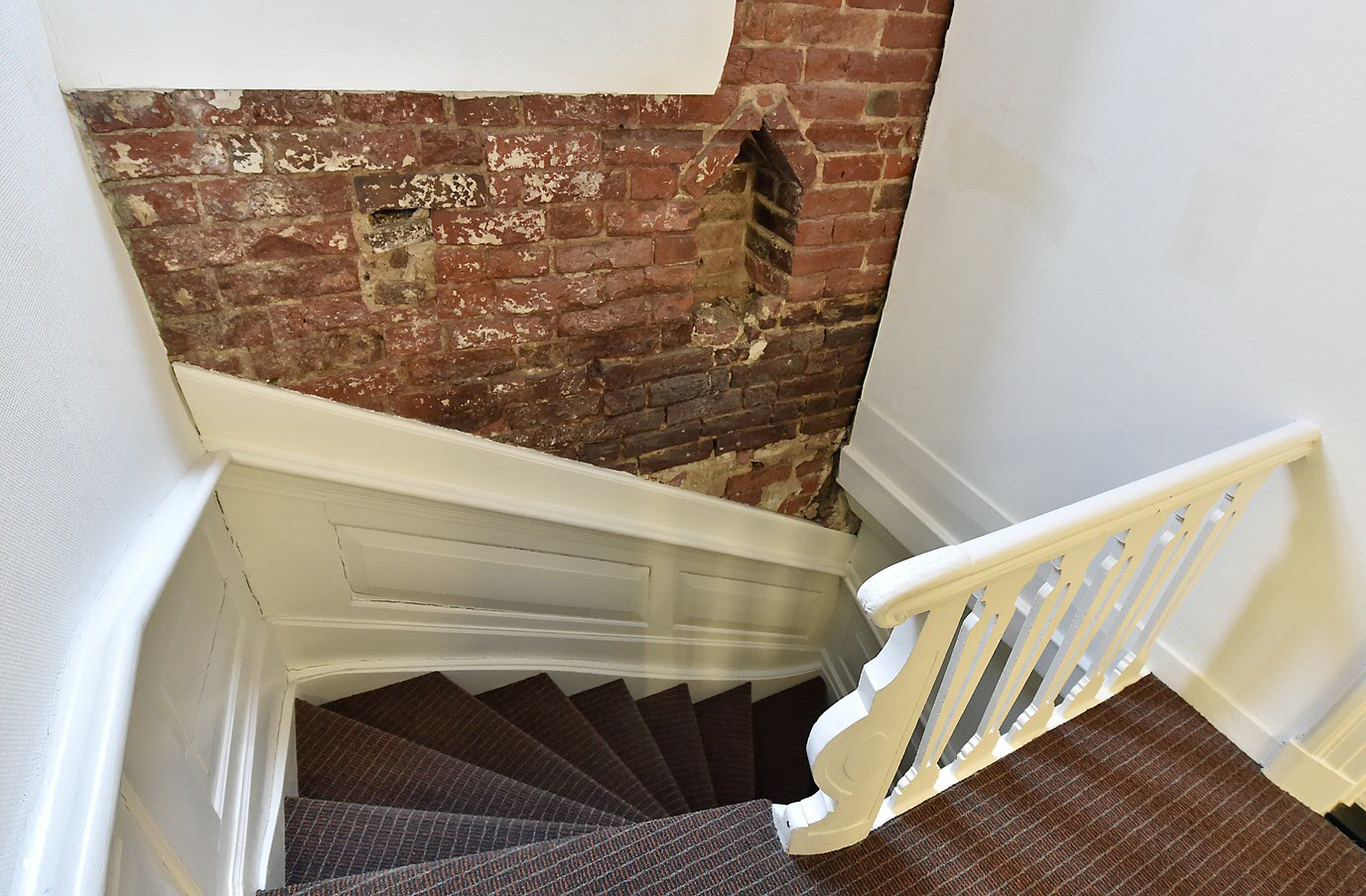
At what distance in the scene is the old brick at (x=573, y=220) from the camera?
1.56 m

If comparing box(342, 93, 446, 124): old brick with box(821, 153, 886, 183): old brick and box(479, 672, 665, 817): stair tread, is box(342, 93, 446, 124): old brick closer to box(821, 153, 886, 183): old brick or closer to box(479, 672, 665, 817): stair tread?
box(821, 153, 886, 183): old brick

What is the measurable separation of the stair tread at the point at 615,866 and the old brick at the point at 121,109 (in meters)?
1.31

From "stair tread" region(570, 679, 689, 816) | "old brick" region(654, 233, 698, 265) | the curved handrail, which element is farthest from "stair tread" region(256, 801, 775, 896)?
"old brick" region(654, 233, 698, 265)

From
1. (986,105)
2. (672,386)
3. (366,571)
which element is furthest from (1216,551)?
(366,571)

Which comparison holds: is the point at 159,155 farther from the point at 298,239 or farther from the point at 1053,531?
the point at 1053,531

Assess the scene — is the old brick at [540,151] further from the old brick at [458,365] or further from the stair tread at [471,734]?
the stair tread at [471,734]

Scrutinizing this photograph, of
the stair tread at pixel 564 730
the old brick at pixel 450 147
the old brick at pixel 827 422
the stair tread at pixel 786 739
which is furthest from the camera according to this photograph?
the stair tread at pixel 786 739

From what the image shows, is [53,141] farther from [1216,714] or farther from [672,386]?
[1216,714]

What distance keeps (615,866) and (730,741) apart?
135 cm

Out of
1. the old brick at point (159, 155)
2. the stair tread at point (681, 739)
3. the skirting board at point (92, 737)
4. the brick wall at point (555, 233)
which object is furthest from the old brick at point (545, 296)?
the stair tread at point (681, 739)

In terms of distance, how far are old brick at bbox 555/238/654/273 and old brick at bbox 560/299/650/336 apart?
10 centimetres

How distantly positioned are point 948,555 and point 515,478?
3.86 ft

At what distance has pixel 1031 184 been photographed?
5.18 ft

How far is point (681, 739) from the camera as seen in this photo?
2.44m
